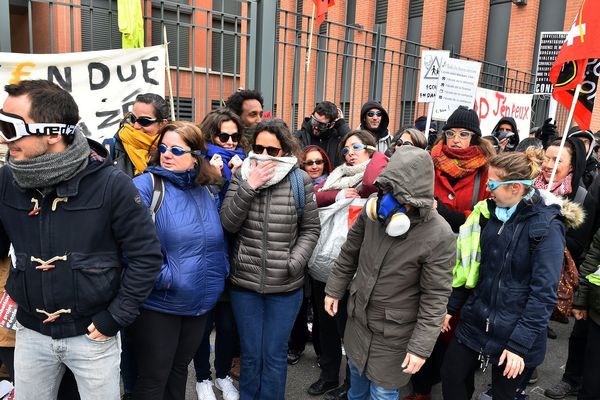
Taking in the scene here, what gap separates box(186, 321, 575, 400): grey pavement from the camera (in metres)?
3.37

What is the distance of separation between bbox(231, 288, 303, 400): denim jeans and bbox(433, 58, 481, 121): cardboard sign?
401 cm

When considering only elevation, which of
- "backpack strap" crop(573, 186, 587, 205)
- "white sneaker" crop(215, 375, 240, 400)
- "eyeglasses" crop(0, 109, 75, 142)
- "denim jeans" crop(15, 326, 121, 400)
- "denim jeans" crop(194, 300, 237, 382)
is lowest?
"white sneaker" crop(215, 375, 240, 400)

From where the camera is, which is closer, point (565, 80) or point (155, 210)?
point (155, 210)

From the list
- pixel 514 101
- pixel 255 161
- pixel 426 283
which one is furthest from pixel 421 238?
pixel 514 101

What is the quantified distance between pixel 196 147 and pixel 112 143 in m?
1.34

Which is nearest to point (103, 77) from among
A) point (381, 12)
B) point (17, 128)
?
point (17, 128)

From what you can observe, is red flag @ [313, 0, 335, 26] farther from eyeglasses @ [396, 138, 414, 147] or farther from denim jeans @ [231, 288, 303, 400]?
denim jeans @ [231, 288, 303, 400]

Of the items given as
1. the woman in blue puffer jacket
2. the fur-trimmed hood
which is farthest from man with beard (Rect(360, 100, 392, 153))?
the woman in blue puffer jacket

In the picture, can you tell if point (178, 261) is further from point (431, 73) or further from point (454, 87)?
point (454, 87)

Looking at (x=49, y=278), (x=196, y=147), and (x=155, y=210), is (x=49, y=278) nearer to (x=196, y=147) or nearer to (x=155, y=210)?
(x=155, y=210)

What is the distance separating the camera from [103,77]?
455 centimetres

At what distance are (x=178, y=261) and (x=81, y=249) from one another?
0.55m

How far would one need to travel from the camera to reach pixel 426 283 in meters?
2.31

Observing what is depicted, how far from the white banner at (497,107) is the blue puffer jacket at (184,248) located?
20.9 feet
